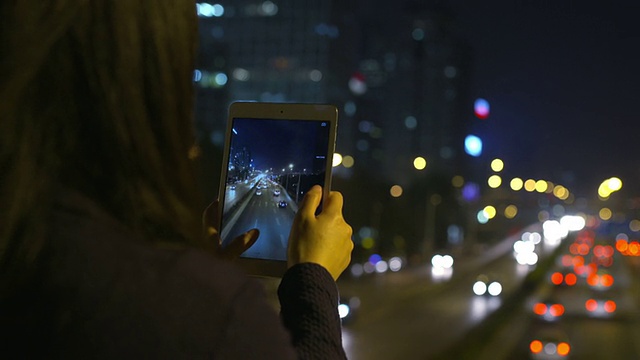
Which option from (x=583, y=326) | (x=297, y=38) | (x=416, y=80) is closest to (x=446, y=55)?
(x=416, y=80)

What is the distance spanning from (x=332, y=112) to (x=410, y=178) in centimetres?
4347

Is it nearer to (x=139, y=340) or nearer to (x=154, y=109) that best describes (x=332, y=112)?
(x=154, y=109)

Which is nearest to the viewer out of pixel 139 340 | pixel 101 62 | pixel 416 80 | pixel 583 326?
pixel 139 340

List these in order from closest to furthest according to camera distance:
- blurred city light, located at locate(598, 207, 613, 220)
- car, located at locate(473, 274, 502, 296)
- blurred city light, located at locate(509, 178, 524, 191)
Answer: blurred city light, located at locate(598, 207, 613, 220), car, located at locate(473, 274, 502, 296), blurred city light, located at locate(509, 178, 524, 191)

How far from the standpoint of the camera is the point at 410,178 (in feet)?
147

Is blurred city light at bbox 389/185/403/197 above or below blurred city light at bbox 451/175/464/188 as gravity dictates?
below

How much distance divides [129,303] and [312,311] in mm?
270

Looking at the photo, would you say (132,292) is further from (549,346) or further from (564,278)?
(564,278)

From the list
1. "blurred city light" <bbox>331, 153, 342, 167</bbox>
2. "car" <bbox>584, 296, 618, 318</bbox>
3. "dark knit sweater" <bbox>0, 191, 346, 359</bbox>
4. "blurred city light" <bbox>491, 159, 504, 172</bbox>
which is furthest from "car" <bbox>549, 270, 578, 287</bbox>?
"dark knit sweater" <bbox>0, 191, 346, 359</bbox>

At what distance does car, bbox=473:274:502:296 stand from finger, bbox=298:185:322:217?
28.0 metres

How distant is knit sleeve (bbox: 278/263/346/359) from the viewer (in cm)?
98

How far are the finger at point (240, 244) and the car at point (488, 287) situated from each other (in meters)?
27.9

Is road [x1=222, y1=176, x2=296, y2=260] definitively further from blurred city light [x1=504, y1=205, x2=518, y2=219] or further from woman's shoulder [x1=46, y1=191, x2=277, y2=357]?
blurred city light [x1=504, y1=205, x2=518, y2=219]

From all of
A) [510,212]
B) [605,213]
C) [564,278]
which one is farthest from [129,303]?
[510,212]
